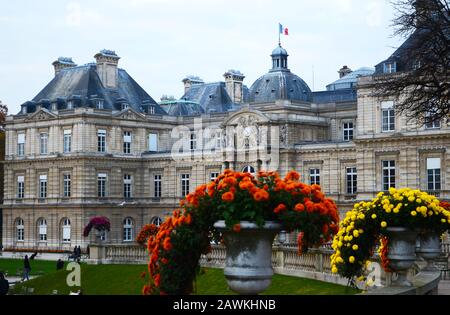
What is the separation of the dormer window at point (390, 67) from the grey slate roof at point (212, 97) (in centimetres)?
2796

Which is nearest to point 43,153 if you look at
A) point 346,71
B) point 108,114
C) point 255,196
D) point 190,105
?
point 108,114

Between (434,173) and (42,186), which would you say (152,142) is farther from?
(434,173)

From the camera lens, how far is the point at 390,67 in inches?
2226

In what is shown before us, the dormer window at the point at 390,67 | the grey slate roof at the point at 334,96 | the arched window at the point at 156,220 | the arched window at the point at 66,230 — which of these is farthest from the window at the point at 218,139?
the dormer window at the point at 390,67

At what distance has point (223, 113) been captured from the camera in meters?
77.4

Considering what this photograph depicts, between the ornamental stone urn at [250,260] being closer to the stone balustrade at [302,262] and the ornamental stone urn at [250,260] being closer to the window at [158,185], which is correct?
the stone balustrade at [302,262]

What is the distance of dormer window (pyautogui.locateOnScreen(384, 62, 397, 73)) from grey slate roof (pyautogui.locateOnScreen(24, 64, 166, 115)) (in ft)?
89.4

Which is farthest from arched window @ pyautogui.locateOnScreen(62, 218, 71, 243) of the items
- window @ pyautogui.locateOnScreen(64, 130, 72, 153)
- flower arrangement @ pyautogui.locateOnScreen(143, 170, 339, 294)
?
flower arrangement @ pyautogui.locateOnScreen(143, 170, 339, 294)

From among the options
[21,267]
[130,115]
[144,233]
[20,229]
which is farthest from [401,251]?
[20,229]

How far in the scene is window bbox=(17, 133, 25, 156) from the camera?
79.1 meters

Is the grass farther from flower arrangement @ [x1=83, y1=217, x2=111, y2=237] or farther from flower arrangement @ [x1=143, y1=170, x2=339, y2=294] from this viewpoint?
flower arrangement @ [x1=143, y1=170, x2=339, y2=294]

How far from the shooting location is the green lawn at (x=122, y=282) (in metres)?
32.0
